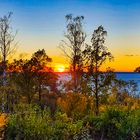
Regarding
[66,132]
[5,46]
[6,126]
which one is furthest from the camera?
[5,46]

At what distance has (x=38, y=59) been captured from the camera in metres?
43.8

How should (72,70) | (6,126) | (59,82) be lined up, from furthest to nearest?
(59,82) → (72,70) → (6,126)

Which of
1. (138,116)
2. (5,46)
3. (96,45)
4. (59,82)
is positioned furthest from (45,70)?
(138,116)

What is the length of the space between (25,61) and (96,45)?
41.0ft

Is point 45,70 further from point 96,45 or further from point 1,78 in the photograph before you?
point 96,45

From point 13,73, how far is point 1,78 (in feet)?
19.4

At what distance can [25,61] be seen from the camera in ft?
144

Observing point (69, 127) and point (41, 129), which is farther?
point (69, 127)

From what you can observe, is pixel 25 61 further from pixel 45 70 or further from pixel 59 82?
pixel 59 82

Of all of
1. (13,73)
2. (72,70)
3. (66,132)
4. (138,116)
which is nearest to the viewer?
(66,132)

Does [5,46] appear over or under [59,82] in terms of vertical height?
over

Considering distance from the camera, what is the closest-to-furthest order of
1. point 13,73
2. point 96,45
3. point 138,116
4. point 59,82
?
1. point 138,116
2. point 96,45
3. point 13,73
4. point 59,82

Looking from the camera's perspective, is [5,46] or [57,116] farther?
[5,46]

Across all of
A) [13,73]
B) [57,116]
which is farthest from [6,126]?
[13,73]
